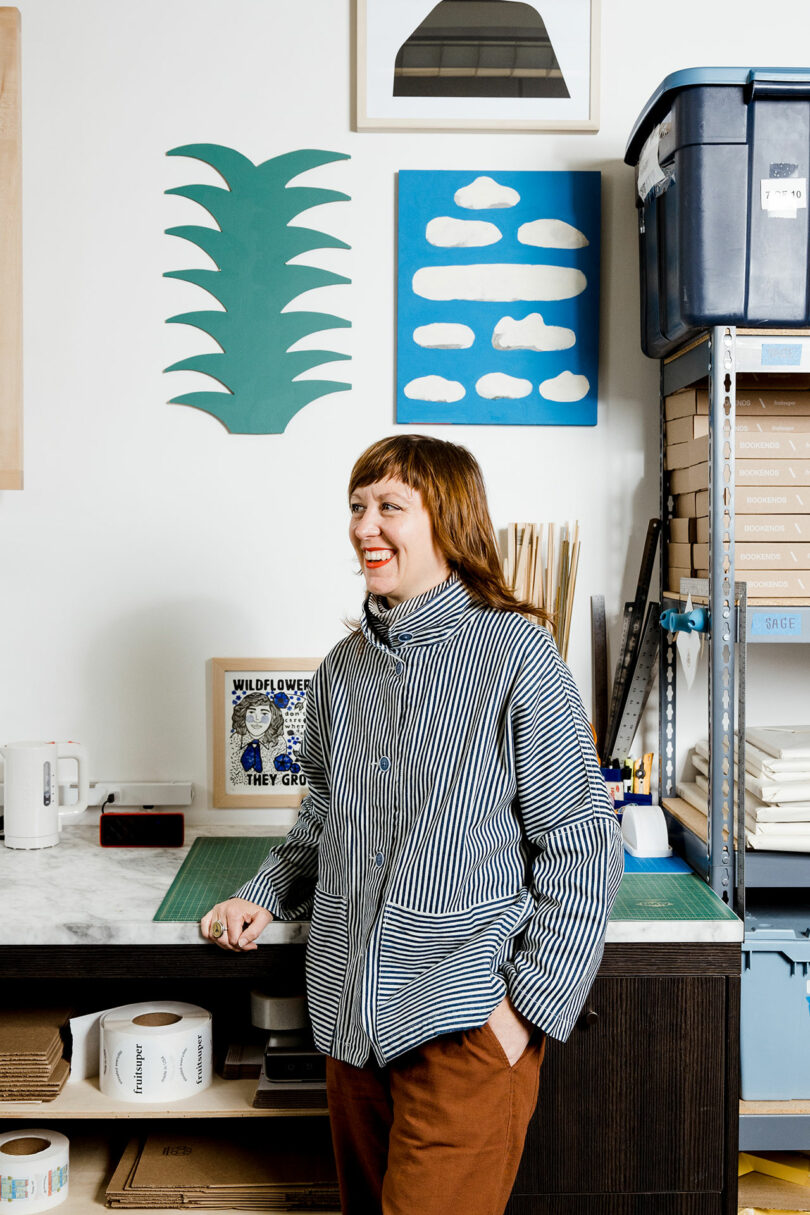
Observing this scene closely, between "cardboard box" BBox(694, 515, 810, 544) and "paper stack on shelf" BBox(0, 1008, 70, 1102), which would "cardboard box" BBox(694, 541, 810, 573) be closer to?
"cardboard box" BBox(694, 515, 810, 544)

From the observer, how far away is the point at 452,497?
146 centimetres

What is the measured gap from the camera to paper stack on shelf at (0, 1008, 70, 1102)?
5.58ft

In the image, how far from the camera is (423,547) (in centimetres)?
146

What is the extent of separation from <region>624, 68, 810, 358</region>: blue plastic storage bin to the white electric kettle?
1.37m

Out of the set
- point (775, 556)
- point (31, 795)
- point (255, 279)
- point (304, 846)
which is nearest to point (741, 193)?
point (775, 556)

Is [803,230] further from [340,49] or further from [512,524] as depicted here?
[340,49]

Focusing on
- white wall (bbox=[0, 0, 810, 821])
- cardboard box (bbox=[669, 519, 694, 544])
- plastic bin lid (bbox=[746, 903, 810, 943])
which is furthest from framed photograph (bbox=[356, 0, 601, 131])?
plastic bin lid (bbox=[746, 903, 810, 943])

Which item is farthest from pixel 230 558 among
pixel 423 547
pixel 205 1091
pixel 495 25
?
pixel 495 25

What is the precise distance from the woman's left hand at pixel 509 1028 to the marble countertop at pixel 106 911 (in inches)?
12.1

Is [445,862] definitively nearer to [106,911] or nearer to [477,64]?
[106,911]

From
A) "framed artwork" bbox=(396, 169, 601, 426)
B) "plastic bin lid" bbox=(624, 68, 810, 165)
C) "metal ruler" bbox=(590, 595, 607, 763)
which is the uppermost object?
"plastic bin lid" bbox=(624, 68, 810, 165)

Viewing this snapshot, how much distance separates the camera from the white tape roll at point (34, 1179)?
66.9 inches

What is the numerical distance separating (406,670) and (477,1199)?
26.1 inches

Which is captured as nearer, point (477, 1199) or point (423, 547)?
point (477, 1199)
